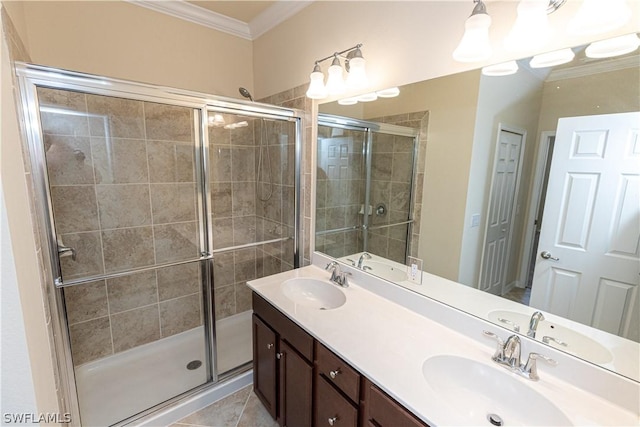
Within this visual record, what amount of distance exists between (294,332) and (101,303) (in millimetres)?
1732

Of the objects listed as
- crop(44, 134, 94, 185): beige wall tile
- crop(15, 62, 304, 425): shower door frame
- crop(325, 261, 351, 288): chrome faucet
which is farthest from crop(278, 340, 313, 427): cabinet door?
crop(44, 134, 94, 185): beige wall tile

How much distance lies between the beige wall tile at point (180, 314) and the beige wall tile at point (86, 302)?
1.40ft

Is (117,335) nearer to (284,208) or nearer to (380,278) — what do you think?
(284,208)

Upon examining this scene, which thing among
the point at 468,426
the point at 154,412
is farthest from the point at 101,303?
the point at 468,426

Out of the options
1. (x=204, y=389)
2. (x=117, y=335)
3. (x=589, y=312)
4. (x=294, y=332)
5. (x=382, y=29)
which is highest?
(x=382, y=29)

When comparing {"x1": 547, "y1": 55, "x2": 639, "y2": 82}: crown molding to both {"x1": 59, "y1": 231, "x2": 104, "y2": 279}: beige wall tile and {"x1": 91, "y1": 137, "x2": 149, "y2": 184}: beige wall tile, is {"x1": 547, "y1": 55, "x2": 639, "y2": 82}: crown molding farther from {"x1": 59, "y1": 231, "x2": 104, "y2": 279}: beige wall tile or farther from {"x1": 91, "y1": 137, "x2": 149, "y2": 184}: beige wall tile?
{"x1": 59, "y1": 231, "x2": 104, "y2": 279}: beige wall tile

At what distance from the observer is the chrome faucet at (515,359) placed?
0.96 metres

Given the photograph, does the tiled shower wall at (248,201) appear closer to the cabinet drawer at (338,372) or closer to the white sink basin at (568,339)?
the cabinet drawer at (338,372)

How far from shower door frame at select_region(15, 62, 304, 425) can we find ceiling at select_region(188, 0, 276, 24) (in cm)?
87

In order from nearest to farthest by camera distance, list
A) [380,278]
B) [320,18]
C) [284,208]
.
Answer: [380,278] → [320,18] → [284,208]

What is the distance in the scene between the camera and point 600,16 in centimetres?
83

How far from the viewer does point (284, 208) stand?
237 cm

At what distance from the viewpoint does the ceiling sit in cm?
208

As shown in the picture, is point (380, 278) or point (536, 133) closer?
point (536, 133)
